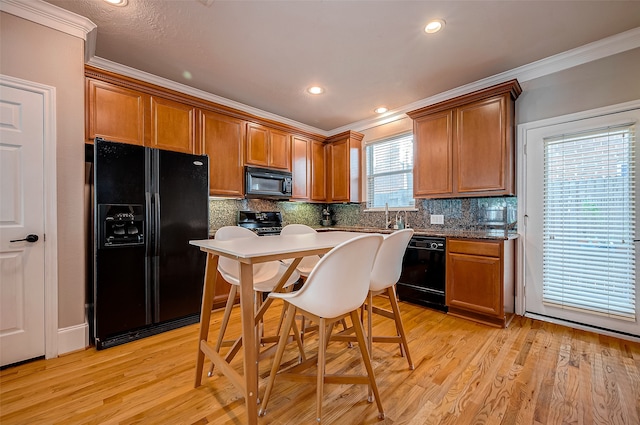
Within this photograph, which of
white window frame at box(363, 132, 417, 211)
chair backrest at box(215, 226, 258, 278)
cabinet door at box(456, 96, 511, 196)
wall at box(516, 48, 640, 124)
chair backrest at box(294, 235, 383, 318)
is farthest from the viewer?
white window frame at box(363, 132, 417, 211)

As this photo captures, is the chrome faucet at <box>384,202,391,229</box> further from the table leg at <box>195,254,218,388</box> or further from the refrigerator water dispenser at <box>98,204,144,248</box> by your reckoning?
the refrigerator water dispenser at <box>98,204,144,248</box>

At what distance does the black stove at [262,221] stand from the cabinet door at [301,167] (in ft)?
1.43

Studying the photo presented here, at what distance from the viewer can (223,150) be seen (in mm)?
3436

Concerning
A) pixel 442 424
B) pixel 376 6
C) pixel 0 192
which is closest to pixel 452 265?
Answer: pixel 442 424

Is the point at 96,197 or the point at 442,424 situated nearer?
the point at 442,424

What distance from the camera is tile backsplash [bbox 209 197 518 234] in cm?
325

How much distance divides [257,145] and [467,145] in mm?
2627

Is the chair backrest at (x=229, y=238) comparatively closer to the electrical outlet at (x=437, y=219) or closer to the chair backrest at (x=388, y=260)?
the chair backrest at (x=388, y=260)

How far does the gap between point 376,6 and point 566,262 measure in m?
2.85

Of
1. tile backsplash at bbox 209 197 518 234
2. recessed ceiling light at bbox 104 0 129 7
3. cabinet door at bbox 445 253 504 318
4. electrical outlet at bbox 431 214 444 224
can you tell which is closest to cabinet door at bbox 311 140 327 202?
tile backsplash at bbox 209 197 518 234

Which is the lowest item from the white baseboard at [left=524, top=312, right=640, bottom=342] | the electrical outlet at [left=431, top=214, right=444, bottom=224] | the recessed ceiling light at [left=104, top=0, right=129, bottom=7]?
the white baseboard at [left=524, top=312, right=640, bottom=342]

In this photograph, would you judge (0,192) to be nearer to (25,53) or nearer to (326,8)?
(25,53)

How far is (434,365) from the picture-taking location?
198cm

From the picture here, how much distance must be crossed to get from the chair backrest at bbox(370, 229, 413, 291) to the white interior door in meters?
2.47
